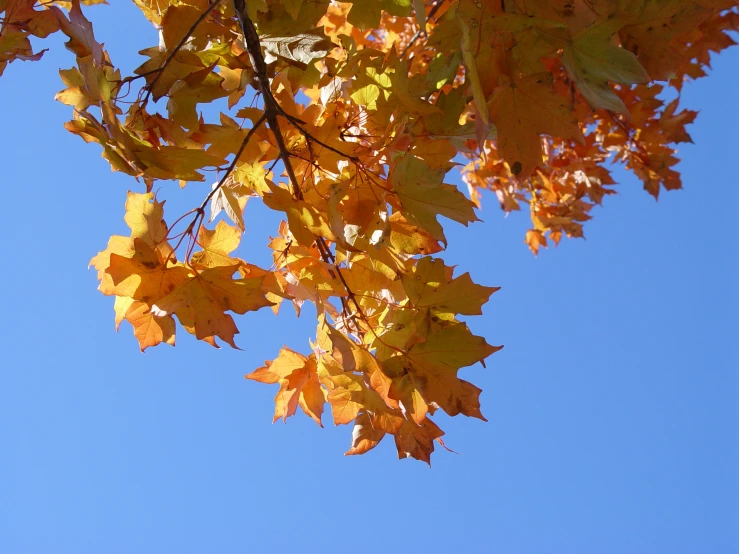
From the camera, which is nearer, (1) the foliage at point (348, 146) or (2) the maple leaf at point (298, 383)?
(1) the foliage at point (348, 146)

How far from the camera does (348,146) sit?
122 centimetres

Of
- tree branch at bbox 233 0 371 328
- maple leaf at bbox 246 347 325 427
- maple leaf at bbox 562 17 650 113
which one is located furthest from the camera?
maple leaf at bbox 246 347 325 427

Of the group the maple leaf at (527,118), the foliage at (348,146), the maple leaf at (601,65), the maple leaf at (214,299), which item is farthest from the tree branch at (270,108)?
the maple leaf at (601,65)

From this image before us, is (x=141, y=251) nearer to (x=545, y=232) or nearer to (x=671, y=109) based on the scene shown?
(x=671, y=109)

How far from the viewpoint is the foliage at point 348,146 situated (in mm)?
1100

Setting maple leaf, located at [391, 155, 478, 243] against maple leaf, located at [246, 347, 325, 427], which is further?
maple leaf, located at [246, 347, 325, 427]

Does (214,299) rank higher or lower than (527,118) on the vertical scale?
lower

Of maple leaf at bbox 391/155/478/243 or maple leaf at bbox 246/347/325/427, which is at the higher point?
maple leaf at bbox 391/155/478/243

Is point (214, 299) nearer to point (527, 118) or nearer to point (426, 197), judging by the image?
point (426, 197)

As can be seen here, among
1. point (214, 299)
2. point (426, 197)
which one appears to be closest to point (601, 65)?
point (426, 197)

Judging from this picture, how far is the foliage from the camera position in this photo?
1.10m

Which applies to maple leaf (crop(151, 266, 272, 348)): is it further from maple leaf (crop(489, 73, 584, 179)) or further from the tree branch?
maple leaf (crop(489, 73, 584, 179))

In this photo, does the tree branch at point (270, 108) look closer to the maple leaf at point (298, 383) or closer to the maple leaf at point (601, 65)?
the maple leaf at point (298, 383)

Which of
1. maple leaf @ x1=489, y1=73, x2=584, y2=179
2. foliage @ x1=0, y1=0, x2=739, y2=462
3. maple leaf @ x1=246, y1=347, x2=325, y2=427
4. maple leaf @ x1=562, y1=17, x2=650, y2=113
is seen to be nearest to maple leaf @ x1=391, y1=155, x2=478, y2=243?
foliage @ x1=0, y1=0, x2=739, y2=462
